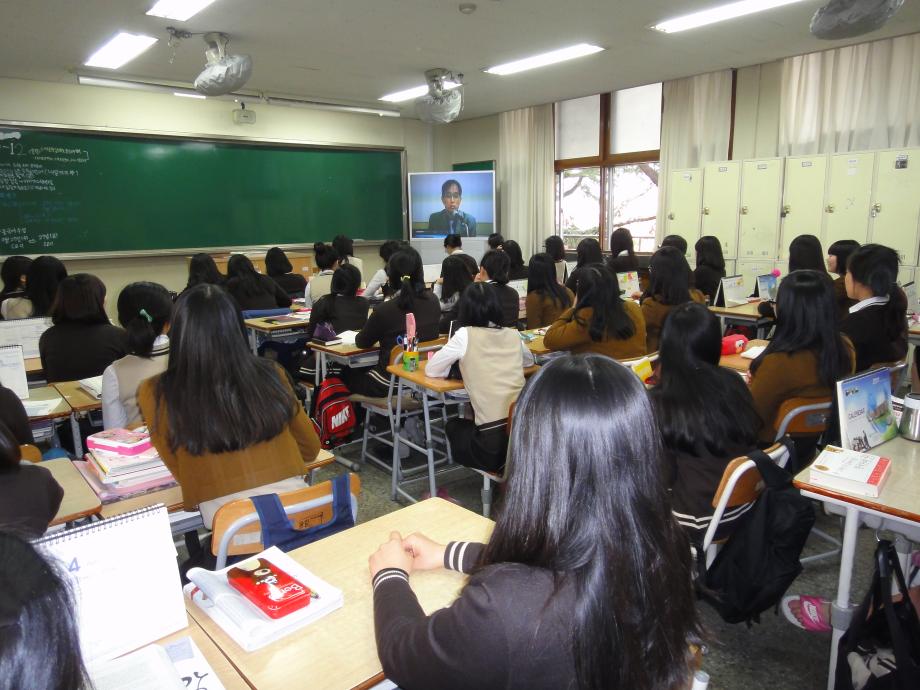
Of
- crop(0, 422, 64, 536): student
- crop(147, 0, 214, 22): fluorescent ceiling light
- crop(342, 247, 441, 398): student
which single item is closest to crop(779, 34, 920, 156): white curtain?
crop(342, 247, 441, 398): student

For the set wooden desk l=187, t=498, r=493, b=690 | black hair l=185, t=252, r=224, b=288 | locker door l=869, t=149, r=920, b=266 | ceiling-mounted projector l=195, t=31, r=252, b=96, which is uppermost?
ceiling-mounted projector l=195, t=31, r=252, b=96

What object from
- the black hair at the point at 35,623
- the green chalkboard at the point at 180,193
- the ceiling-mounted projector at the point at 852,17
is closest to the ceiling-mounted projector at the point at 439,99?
the green chalkboard at the point at 180,193

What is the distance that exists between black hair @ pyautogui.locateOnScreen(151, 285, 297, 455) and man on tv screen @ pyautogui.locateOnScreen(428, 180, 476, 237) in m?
7.59

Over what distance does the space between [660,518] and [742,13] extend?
16.8 feet

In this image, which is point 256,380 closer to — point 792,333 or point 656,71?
point 792,333

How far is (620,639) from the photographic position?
891 millimetres

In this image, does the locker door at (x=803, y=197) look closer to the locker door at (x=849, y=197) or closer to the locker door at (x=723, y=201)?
the locker door at (x=849, y=197)

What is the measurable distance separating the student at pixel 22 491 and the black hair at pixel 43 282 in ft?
10.3

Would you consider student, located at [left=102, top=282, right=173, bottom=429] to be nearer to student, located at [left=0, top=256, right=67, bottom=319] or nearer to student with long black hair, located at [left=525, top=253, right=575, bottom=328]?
student, located at [left=0, top=256, right=67, bottom=319]

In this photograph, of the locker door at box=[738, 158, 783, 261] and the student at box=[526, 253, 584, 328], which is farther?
the locker door at box=[738, 158, 783, 261]

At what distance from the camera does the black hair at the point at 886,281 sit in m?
3.47

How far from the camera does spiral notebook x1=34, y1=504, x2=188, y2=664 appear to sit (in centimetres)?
107

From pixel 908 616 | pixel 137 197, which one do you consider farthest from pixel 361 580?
pixel 137 197

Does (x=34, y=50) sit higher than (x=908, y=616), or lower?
higher
